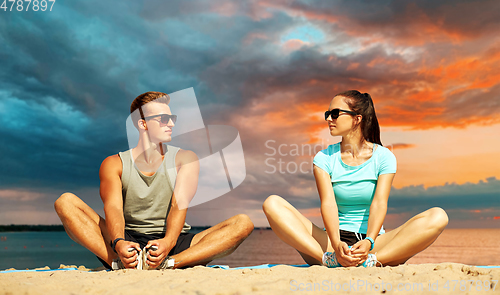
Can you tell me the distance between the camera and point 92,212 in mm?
4504

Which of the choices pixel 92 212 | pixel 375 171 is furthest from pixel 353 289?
pixel 92 212

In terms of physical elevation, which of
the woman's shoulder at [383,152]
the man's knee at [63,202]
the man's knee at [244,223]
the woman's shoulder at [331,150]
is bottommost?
the man's knee at [244,223]

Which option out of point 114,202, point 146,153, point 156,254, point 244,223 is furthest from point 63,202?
point 244,223

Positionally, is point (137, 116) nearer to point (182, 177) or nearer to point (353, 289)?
point (182, 177)

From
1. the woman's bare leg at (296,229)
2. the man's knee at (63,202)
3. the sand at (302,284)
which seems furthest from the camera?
the man's knee at (63,202)

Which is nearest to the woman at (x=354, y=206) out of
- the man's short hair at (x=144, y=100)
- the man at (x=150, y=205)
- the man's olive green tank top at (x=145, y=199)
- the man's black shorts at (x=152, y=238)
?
the man at (x=150, y=205)

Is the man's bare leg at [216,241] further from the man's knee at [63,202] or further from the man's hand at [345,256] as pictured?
the man's knee at [63,202]

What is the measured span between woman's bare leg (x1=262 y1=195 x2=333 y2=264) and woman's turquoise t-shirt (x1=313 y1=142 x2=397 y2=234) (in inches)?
12.2

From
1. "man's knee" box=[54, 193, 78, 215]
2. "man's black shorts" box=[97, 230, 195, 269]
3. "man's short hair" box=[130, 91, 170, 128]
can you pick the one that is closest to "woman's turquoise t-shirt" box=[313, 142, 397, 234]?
"man's black shorts" box=[97, 230, 195, 269]

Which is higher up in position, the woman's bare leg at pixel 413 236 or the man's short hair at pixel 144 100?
the man's short hair at pixel 144 100

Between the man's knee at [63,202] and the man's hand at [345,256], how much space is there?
3.22 metres

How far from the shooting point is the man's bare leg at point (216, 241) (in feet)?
13.8

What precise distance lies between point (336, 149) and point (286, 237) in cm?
126

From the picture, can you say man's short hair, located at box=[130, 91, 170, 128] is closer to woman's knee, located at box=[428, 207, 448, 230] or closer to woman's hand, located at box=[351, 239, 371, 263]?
woman's hand, located at box=[351, 239, 371, 263]
